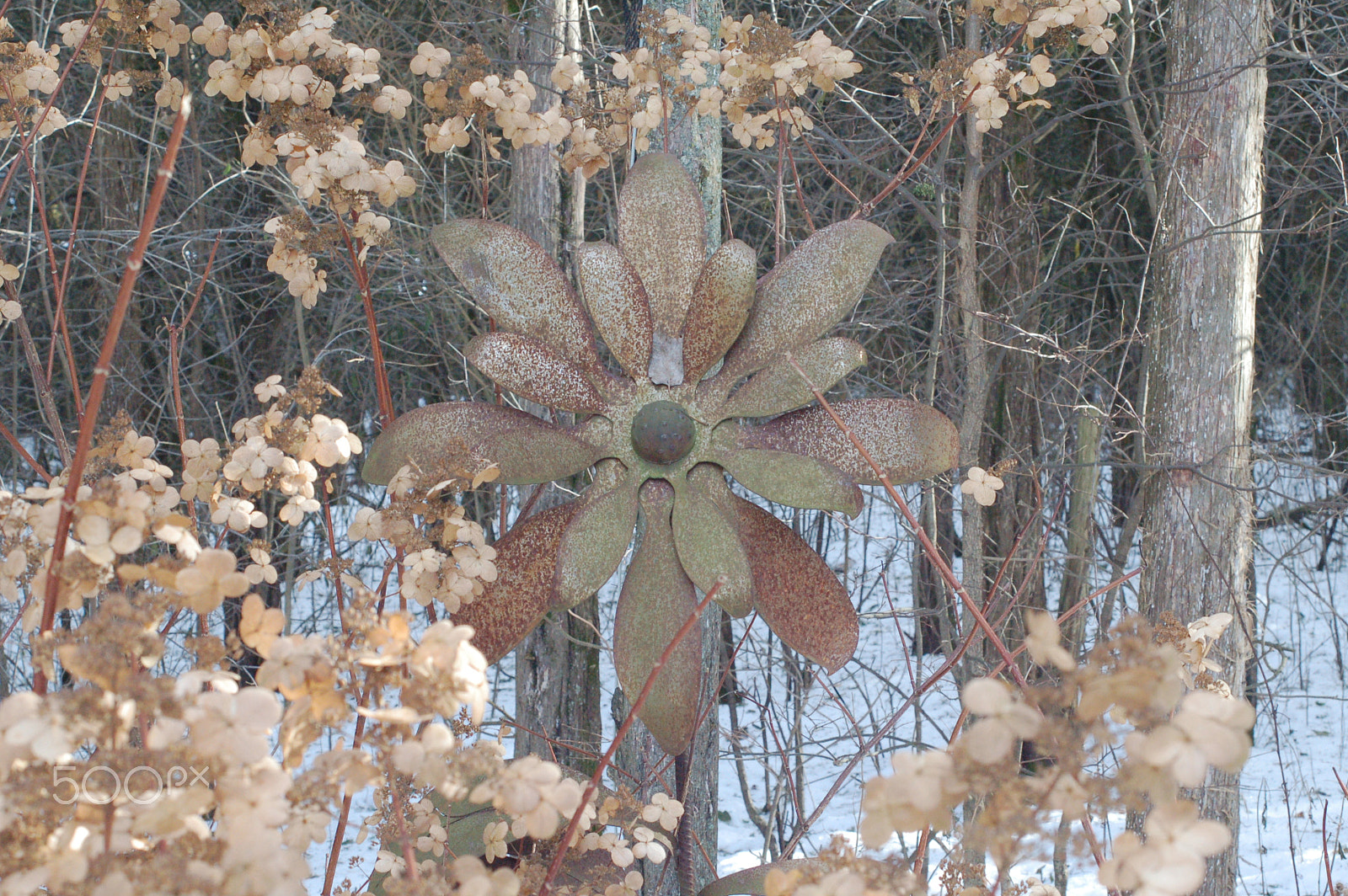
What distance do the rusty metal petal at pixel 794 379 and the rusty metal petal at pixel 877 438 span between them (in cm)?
3

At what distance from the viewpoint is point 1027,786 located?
19.5 inches

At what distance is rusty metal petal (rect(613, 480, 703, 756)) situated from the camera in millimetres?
1066

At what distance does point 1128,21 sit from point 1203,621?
244 cm

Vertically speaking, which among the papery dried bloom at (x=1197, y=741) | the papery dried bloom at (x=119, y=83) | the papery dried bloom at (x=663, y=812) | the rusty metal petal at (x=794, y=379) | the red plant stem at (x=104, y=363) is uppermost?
the papery dried bloom at (x=119, y=83)

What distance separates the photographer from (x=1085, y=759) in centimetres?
48

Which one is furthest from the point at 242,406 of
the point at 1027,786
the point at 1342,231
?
the point at 1342,231

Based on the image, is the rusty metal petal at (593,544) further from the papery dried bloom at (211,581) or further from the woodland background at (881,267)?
the woodland background at (881,267)

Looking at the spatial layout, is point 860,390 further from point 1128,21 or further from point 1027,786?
point 1027,786

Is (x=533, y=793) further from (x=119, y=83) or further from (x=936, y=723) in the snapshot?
(x=936, y=723)

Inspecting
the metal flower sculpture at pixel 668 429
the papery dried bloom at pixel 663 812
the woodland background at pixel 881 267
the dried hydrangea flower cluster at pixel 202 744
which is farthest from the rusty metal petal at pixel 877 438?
the woodland background at pixel 881 267

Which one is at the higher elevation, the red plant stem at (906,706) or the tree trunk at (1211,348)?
the tree trunk at (1211,348)

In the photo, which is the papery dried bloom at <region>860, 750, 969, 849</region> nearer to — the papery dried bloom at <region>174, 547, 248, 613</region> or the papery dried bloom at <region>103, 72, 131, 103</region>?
the papery dried bloom at <region>174, 547, 248, 613</region>

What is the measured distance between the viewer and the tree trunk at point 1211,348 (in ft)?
7.77

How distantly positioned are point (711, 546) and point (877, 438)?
21 centimetres
